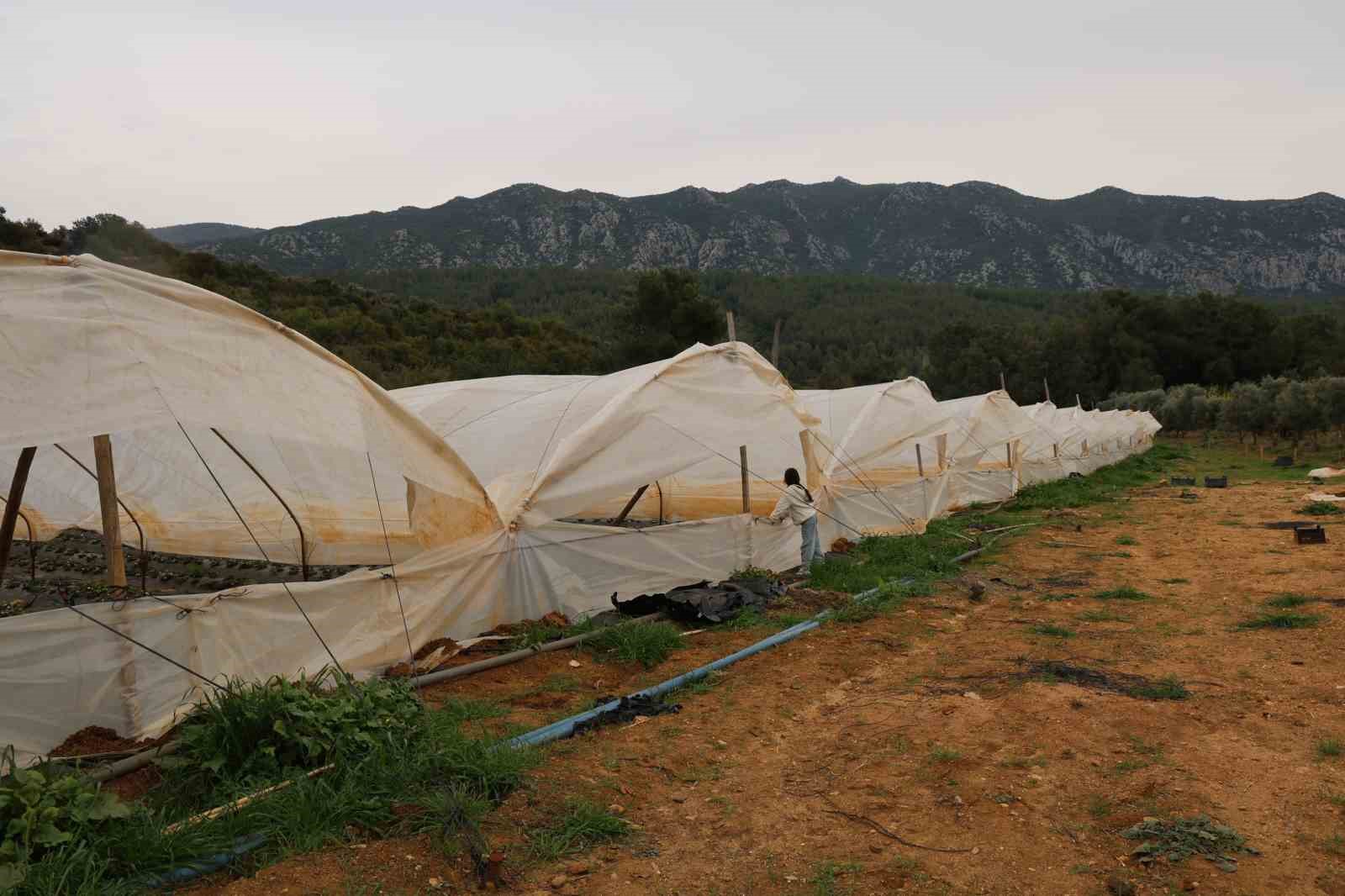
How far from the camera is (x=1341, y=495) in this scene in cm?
1582

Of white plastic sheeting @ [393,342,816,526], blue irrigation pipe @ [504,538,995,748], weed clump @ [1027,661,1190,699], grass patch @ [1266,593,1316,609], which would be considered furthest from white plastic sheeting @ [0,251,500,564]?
grass patch @ [1266,593,1316,609]

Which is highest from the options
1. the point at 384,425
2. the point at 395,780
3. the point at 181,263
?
the point at 181,263

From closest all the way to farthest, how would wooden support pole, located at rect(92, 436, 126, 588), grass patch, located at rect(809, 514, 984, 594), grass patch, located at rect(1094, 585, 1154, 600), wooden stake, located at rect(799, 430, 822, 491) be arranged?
wooden support pole, located at rect(92, 436, 126, 588)
grass patch, located at rect(1094, 585, 1154, 600)
grass patch, located at rect(809, 514, 984, 594)
wooden stake, located at rect(799, 430, 822, 491)

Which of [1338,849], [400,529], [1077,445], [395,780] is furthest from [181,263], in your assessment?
[1338,849]

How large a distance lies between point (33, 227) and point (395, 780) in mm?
36170

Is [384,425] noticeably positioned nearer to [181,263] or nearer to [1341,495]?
[1341,495]

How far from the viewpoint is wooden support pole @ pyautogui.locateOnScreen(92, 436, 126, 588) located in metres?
4.75

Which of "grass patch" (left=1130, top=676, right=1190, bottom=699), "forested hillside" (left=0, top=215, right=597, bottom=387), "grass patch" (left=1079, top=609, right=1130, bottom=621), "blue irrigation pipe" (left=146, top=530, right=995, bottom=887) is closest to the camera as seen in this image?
"blue irrigation pipe" (left=146, top=530, right=995, bottom=887)

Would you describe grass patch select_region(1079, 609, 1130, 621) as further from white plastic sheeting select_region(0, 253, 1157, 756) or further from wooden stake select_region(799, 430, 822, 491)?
wooden stake select_region(799, 430, 822, 491)

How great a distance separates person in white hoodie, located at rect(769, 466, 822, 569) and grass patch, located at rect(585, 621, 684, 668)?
126 inches

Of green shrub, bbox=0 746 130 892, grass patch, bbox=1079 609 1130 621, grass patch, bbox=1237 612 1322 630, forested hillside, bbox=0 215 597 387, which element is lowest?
grass patch, bbox=1079 609 1130 621

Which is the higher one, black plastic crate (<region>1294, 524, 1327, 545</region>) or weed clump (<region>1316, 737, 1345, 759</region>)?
weed clump (<region>1316, 737, 1345, 759</region>)

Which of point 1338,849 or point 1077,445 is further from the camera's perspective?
point 1077,445

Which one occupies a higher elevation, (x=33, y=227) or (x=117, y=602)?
(x=33, y=227)
